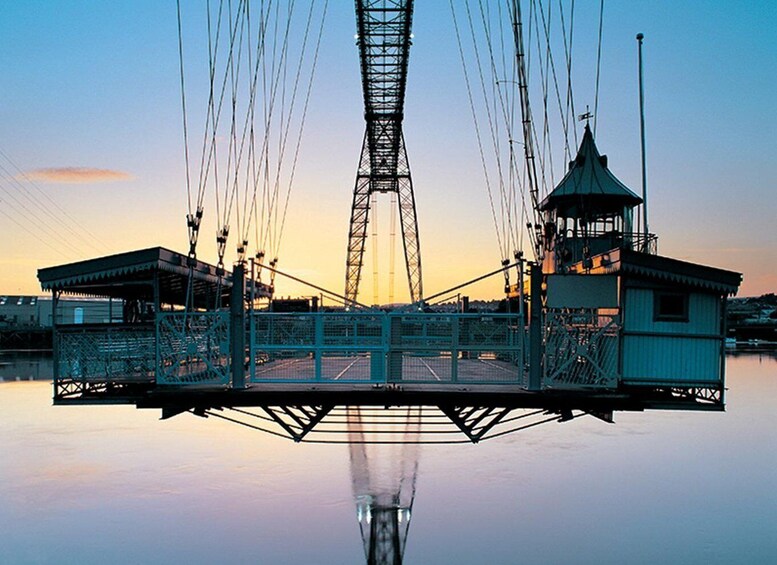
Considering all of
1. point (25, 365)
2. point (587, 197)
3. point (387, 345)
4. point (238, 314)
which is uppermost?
point (587, 197)

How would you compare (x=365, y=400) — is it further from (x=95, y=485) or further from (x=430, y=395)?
(x=95, y=485)

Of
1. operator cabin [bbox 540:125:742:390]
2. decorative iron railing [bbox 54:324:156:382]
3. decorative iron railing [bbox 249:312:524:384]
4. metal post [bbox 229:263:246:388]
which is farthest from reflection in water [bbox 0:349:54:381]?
operator cabin [bbox 540:125:742:390]

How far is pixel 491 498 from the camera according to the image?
32.1 metres

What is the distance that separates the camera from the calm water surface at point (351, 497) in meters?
25.5

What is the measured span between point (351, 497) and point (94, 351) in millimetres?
19565

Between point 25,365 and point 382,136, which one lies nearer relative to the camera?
point 382,136

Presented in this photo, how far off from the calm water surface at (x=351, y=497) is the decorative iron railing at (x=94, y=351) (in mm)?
12113

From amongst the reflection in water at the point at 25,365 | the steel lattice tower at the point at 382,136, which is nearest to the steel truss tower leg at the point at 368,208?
the steel lattice tower at the point at 382,136

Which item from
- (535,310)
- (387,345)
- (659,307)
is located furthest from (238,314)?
(659,307)

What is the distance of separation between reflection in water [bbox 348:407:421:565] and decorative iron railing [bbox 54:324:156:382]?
6091 millimetres

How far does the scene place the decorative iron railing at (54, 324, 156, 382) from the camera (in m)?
13.9

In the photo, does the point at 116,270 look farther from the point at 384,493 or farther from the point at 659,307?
the point at 384,493

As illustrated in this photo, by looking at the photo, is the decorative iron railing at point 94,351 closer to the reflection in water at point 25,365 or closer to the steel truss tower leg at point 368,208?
the steel truss tower leg at point 368,208

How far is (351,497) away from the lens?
31.7 meters
